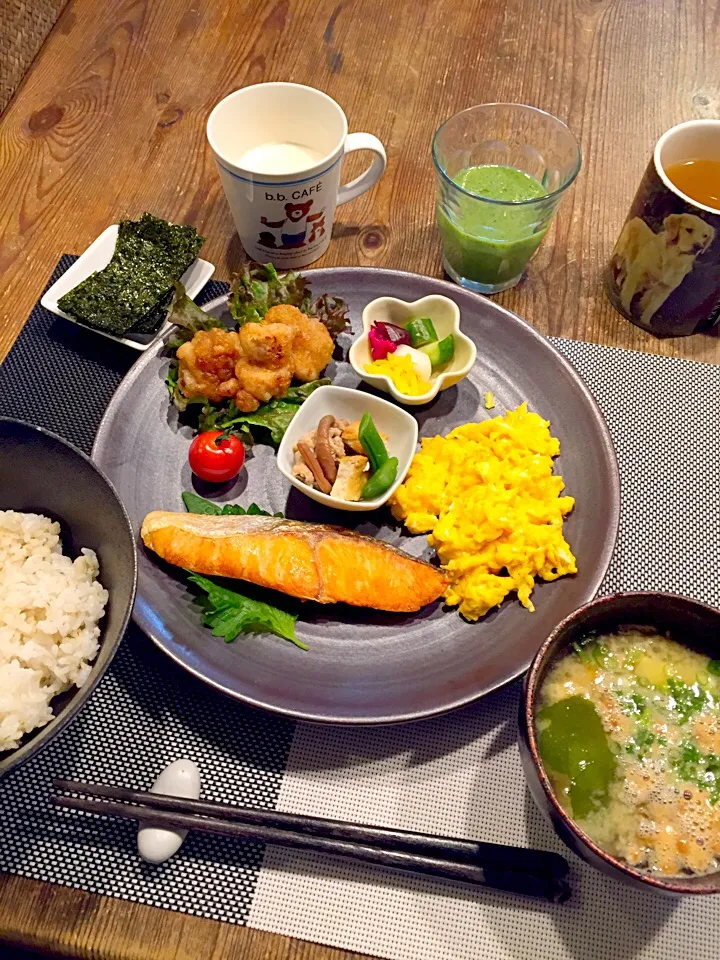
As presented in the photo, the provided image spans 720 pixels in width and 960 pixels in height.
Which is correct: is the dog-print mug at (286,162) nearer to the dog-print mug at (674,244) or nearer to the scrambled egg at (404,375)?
the scrambled egg at (404,375)

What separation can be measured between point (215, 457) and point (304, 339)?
49cm

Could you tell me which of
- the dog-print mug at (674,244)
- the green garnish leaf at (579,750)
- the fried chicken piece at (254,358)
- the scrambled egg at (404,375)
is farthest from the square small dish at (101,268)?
the green garnish leaf at (579,750)

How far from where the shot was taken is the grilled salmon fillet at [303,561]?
5.88 feet

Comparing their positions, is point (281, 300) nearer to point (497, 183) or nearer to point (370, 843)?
point (497, 183)

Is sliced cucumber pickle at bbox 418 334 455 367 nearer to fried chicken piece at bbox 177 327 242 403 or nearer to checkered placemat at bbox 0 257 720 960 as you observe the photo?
fried chicken piece at bbox 177 327 242 403

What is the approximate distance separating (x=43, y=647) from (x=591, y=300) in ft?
6.84

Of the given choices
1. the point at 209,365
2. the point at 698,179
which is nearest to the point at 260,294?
the point at 209,365

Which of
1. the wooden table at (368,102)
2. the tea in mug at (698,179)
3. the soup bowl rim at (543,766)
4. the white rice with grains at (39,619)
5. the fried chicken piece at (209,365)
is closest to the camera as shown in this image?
the soup bowl rim at (543,766)

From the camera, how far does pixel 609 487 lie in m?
1.93

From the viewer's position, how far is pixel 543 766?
133 cm

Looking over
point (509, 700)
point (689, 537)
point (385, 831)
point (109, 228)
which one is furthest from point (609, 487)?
point (109, 228)

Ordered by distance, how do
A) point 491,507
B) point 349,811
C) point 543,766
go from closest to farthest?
point 543,766, point 349,811, point 491,507

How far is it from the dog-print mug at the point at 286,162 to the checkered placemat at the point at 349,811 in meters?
1.39

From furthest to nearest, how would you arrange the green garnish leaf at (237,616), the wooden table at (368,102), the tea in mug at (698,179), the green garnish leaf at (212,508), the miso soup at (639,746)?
the wooden table at (368,102), the tea in mug at (698,179), the green garnish leaf at (212,508), the green garnish leaf at (237,616), the miso soup at (639,746)
